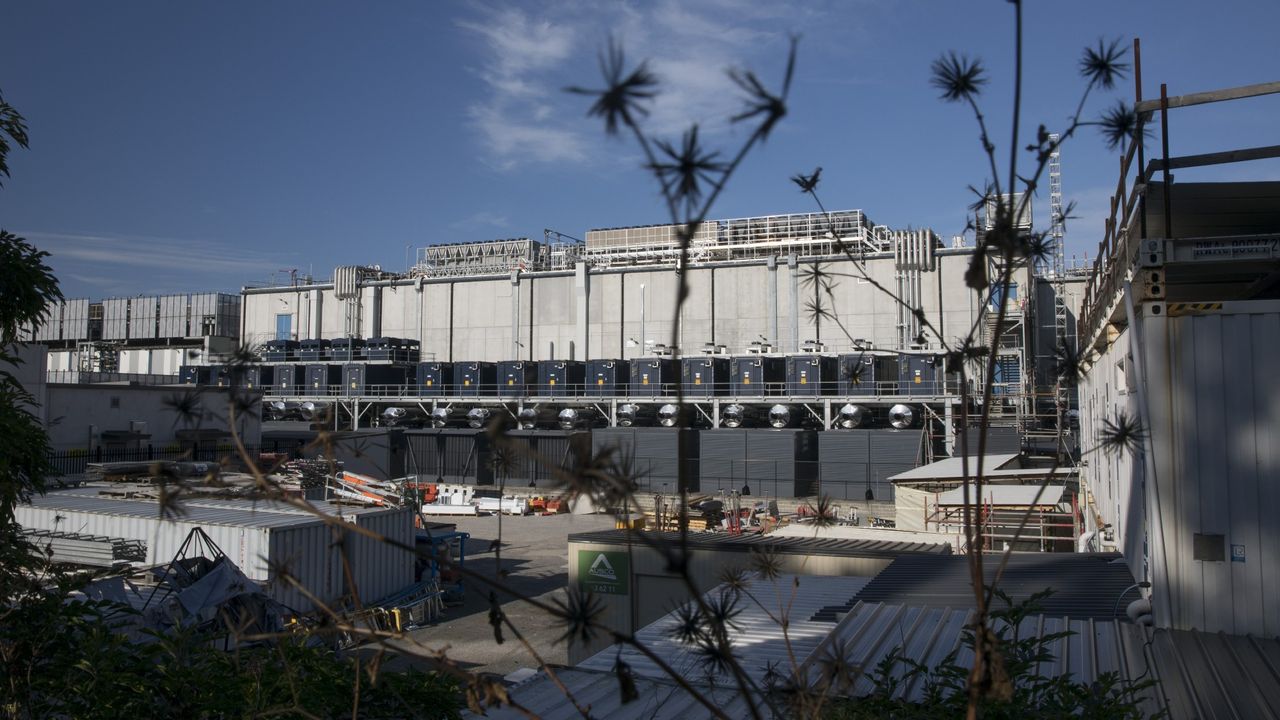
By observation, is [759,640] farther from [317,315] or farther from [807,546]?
[317,315]

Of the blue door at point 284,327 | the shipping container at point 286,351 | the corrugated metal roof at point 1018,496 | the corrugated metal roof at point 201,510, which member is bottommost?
the corrugated metal roof at point 201,510

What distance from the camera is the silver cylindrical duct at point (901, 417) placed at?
38312 mm

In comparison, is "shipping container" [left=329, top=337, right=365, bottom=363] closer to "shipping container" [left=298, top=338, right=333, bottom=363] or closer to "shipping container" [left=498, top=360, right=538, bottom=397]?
"shipping container" [left=298, top=338, right=333, bottom=363]

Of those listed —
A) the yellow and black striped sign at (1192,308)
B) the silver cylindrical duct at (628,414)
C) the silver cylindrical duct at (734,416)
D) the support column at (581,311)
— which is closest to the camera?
the yellow and black striped sign at (1192,308)

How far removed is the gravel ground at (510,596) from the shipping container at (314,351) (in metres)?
20.6

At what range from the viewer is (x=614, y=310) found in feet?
175

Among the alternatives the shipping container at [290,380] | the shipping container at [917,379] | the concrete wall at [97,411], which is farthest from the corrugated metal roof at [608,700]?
the shipping container at [290,380]

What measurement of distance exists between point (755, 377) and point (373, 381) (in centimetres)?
2385

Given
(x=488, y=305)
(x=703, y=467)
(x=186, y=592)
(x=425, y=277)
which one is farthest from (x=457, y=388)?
(x=186, y=592)

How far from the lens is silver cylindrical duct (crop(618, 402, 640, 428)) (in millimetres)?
45438

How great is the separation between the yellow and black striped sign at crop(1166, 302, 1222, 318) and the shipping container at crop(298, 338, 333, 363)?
52.9 metres

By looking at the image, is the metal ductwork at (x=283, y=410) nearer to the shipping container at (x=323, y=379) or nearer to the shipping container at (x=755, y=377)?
the shipping container at (x=323, y=379)

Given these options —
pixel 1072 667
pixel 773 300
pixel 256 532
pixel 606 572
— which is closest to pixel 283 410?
pixel 773 300

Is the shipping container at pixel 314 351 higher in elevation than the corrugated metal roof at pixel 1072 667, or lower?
higher
